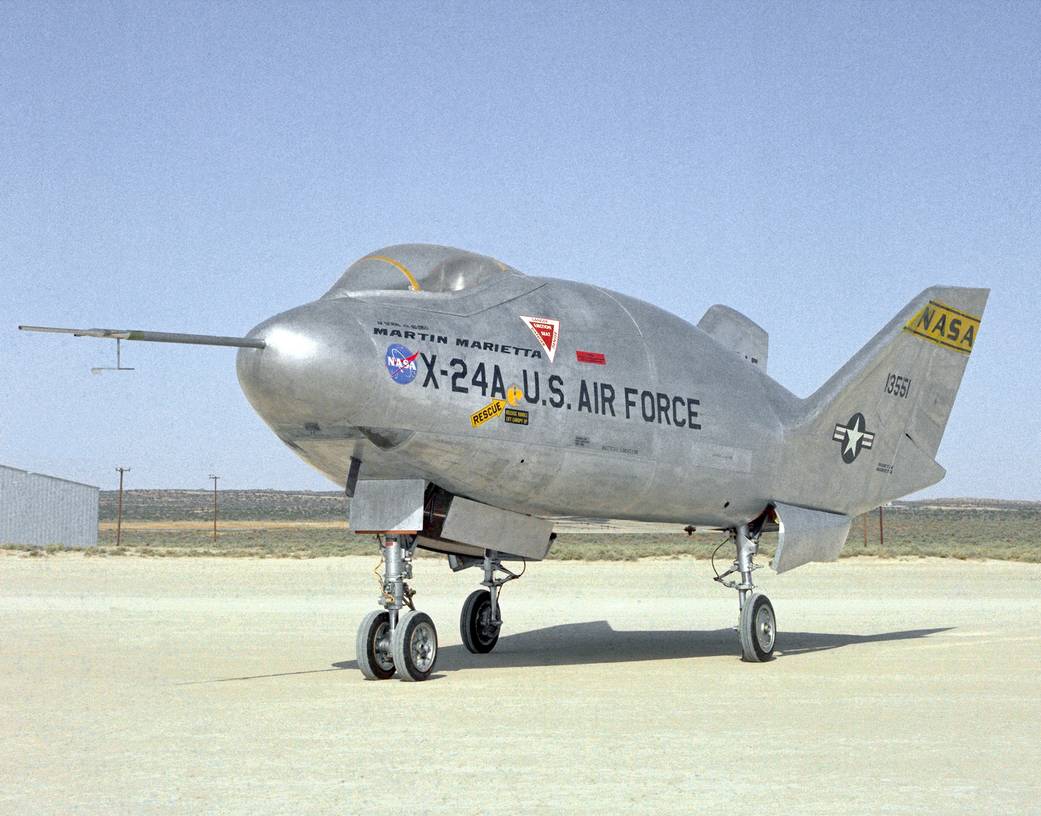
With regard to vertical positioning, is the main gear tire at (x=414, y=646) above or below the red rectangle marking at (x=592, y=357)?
below


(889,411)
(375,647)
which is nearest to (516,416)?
(375,647)

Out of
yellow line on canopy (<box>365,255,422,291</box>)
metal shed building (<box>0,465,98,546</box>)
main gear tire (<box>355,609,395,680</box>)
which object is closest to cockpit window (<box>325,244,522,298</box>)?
yellow line on canopy (<box>365,255,422,291</box>)

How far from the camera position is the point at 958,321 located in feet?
63.1

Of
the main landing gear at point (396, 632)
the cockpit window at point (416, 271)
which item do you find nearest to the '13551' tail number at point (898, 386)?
the cockpit window at point (416, 271)

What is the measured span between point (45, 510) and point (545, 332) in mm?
64846

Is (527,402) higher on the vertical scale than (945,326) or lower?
lower

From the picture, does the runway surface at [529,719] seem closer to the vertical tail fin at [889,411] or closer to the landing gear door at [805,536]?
the landing gear door at [805,536]

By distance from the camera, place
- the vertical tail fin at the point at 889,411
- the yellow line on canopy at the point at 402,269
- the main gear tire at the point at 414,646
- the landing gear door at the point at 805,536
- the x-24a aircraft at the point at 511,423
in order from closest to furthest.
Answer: the x-24a aircraft at the point at 511,423 < the main gear tire at the point at 414,646 < the yellow line on canopy at the point at 402,269 < the landing gear door at the point at 805,536 < the vertical tail fin at the point at 889,411

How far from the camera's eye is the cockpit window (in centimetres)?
1313

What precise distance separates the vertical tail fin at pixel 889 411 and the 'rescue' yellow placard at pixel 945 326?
16mm

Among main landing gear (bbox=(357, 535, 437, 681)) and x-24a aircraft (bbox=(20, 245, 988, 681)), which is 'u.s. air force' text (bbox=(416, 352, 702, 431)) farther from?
main landing gear (bbox=(357, 535, 437, 681))

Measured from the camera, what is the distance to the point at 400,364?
12078mm

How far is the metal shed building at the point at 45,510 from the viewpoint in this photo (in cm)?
6900

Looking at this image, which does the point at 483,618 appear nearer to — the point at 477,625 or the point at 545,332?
the point at 477,625
